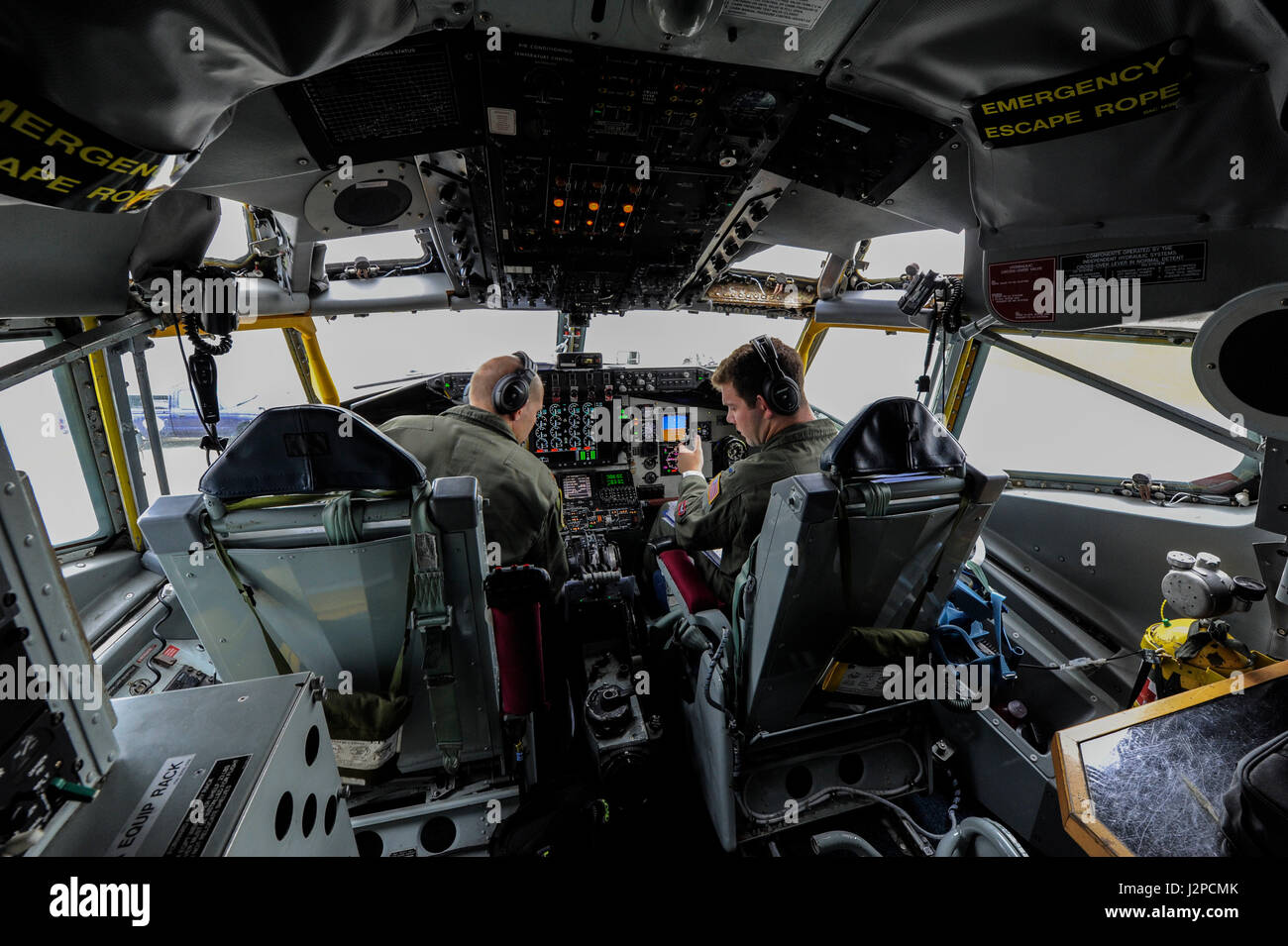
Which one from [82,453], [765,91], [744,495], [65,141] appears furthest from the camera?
[82,453]

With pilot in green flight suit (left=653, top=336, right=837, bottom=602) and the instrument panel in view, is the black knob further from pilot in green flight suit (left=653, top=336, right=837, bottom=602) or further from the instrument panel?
the instrument panel

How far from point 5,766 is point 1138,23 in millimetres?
2318

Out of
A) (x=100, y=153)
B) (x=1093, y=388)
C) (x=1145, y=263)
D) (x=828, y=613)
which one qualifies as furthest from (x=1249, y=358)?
(x=100, y=153)

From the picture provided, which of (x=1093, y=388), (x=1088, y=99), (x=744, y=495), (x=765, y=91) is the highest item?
(x=765, y=91)

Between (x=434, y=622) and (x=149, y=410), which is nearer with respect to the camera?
(x=434, y=622)

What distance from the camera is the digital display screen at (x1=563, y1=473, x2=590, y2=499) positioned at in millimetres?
3842

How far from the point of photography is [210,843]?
0.59m

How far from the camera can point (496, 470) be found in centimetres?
215

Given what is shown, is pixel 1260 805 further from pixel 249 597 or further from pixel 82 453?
pixel 82 453

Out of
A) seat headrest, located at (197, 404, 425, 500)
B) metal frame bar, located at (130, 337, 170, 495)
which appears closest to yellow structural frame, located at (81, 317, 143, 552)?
metal frame bar, located at (130, 337, 170, 495)

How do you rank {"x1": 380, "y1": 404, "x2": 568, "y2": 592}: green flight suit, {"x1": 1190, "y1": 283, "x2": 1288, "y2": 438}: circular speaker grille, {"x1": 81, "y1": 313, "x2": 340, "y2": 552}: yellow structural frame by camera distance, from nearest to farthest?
1. {"x1": 1190, "y1": 283, "x2": 1288, "y2": 438}: circular speaker grille
2. {"x1": 380, "y1": 404, "x2": 568, "y2": 592}: green flight suit
3. {"x1": 81, "y1": 313, "x2": 340, "y2": 552}: yellow structural frame

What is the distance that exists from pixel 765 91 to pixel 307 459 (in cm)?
162

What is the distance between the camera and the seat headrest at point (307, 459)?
131 centimetres

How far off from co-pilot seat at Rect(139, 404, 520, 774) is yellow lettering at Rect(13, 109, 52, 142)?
23.4 inches
